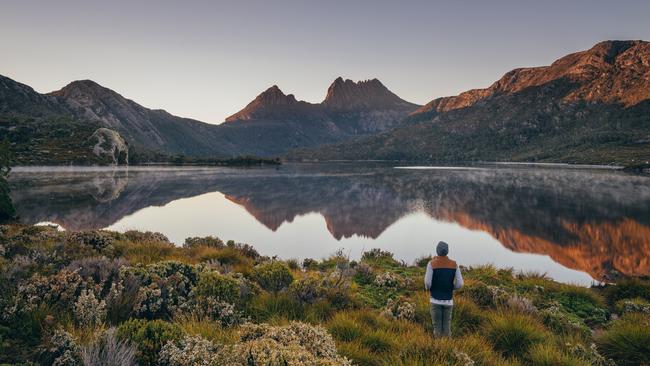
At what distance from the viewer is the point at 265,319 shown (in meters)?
8.33

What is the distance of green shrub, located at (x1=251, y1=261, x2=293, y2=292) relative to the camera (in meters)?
10.9

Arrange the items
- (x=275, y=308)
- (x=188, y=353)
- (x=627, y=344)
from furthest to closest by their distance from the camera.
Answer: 1. (x=275, y=308)
2. (x=627, y=344)
3. (x=188, y=353)

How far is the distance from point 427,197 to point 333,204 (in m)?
14.1

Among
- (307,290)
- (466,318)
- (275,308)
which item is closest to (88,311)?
(275,308)

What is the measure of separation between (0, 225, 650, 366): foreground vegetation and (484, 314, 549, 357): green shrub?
2 centimetres

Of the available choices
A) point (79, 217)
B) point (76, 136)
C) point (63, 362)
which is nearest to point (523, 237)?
point (63, 362)

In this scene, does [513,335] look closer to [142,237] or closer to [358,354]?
[358,354]

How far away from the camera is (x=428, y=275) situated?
26.1 ft

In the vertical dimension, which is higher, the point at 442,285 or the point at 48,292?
the point at 442,285

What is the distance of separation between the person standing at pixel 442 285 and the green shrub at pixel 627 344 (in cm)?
346

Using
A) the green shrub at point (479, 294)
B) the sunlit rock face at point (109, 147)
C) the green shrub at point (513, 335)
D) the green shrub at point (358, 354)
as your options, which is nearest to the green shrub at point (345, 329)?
the green shrub at point (358, 354)

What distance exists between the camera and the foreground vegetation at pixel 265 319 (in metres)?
5.66

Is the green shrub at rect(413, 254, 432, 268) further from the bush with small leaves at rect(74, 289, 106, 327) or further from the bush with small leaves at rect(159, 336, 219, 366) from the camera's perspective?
the bush with small leaves at rect(74, 289, 106, 327)

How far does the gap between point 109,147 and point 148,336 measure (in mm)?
146624
